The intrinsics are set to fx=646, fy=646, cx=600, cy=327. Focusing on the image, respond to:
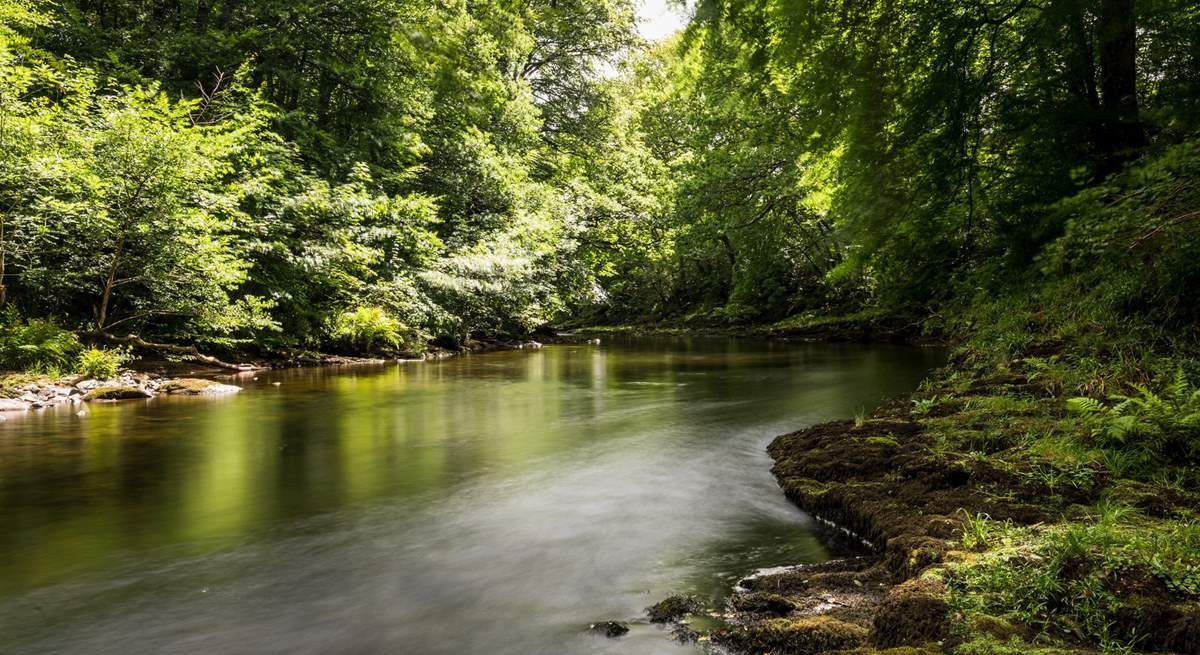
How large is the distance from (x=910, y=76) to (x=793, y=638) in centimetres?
507

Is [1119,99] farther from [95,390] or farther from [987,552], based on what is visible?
[95,390]

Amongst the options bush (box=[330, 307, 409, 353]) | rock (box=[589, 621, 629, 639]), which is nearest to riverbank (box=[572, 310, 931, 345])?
rock (box=[589, 621, 629, 639])

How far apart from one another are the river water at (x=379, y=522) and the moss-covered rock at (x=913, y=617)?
784mm

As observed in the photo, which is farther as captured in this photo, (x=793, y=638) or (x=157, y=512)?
(x=157, y=512)

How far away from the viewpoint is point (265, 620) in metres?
3.17

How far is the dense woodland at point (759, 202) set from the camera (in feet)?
12.6

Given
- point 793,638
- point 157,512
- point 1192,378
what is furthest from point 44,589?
point 1192,378

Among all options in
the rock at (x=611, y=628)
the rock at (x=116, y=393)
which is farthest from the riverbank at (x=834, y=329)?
the rock at (x=116, y=393)

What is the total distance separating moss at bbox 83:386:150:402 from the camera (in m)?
9.56

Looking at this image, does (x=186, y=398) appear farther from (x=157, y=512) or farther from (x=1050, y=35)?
(x=1050, y=35)

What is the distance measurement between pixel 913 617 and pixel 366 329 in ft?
52.6

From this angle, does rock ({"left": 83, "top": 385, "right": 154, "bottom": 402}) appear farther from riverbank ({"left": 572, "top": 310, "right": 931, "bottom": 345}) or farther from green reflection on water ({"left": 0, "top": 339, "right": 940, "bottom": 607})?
riverbank ({"left": 572, "top": 310, "right": 931, "bottom": 345})

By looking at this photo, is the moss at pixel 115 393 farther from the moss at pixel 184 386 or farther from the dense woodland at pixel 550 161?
the dense woodland at pixel 550 161

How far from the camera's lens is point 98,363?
10258 millimetres
